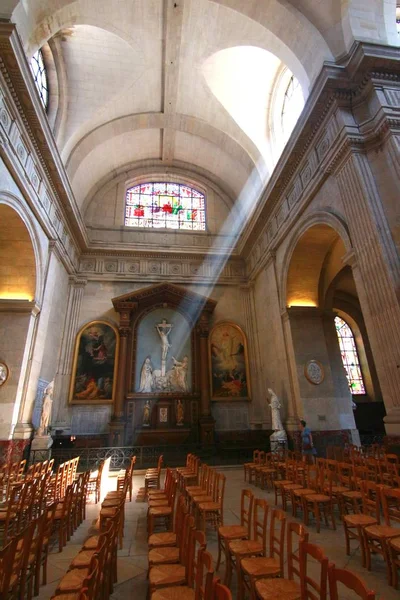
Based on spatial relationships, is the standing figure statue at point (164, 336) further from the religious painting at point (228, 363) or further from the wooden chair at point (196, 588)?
the wooden chair at point (196, 588)

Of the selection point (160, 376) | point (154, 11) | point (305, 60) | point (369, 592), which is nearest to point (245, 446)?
point (160, 376)

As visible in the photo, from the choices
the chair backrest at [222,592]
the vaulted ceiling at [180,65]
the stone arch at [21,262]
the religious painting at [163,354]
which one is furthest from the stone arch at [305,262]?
the chair backrest at [222,592]

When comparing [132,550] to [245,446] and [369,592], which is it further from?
[245,446]

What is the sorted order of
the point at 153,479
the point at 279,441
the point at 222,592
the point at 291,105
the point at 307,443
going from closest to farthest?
the point at 222,592
the point at 153,479
the point at 307,443
the point at 279,441
the point at 291,105

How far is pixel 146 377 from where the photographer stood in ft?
43.1

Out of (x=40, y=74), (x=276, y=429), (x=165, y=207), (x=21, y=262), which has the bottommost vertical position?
(x=276, y=429)

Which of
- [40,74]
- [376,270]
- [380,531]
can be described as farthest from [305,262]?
[40,74]

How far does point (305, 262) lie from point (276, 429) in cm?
543

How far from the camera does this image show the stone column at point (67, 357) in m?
12.2

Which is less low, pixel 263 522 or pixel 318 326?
pixel 318 326

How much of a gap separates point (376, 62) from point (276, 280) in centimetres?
660

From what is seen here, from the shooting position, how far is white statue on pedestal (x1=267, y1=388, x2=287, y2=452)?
10094 millimetres

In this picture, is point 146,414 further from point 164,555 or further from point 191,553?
point 191,553

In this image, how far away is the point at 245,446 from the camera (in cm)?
1212
